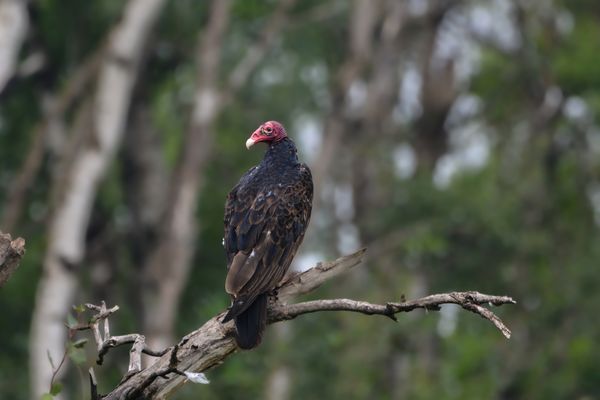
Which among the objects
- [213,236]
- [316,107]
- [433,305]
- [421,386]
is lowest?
[433,305]

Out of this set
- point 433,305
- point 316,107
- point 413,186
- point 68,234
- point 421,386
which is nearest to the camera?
point 433,305

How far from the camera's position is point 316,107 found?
28.2 meters

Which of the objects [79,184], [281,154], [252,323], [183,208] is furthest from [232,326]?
[183,208]

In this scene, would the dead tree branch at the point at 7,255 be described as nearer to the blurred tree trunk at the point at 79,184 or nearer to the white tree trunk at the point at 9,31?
the white tree trunk at the point at 9,31

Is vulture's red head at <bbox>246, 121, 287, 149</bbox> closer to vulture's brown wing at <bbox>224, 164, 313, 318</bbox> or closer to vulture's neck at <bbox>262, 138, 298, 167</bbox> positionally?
vulture's neck at <bbox>262, 138, 298, 167</bbox>

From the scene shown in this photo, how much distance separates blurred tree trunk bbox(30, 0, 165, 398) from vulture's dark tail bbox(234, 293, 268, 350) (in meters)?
8.34

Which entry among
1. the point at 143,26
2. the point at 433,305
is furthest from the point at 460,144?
the point at 433,305

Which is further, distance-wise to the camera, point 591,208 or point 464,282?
point 591,208

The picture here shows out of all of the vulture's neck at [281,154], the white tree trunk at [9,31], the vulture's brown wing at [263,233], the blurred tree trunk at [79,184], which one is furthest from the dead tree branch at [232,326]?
the blurred tree trunk at [79,184]

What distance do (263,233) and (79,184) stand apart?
8.31 metres

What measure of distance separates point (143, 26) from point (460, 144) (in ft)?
35.2

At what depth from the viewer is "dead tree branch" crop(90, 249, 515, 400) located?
6.03 m

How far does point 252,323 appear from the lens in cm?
709

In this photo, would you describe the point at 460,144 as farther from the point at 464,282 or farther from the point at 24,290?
the point at 24,290
